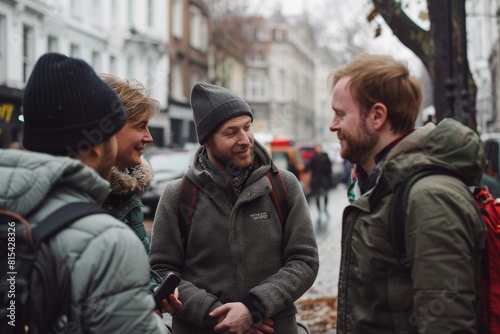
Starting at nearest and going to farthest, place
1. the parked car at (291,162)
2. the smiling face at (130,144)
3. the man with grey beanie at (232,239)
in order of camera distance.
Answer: the man with grey beanie at (232,239) < the smiling face at (130,144) < the parked car at (291,162)

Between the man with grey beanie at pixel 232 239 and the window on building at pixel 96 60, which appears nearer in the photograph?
the man with grey beanie at pixel 232 239

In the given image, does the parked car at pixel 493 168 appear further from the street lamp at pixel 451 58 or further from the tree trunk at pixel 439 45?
the street lamp at pixel 451 58

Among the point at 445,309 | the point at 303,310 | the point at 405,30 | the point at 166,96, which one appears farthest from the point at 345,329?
the point at 166,96

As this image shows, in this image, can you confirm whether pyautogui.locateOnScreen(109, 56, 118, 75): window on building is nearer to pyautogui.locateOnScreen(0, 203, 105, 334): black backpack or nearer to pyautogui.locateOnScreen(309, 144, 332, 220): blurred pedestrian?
pyautogui.locateOnScreen(309, 144, 332, 220): blurred pedestrian

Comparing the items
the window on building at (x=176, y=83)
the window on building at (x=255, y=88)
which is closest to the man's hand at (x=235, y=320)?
the window on building at (x=176, y=83)

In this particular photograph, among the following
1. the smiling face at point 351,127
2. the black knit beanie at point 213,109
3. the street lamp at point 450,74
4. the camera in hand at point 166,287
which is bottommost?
the camera in hand at point 166,287

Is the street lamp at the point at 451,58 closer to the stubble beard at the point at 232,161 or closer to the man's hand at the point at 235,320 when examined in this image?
the stubble beard at the point at 232,161

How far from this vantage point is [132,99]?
3.44 m

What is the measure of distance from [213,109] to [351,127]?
1.08 meters

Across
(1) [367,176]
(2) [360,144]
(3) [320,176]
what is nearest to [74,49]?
(3) [320,176]

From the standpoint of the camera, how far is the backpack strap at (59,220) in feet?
6.41

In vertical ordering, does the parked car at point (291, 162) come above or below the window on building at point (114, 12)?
below

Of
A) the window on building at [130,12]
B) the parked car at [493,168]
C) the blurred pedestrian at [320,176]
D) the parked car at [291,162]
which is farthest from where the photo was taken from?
the window on building at [130,12]

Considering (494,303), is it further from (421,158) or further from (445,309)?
(421,158)
